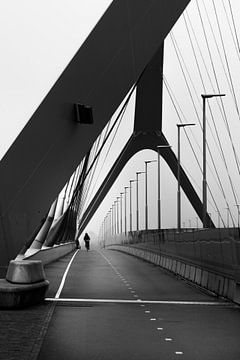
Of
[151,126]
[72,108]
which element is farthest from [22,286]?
[151,126]

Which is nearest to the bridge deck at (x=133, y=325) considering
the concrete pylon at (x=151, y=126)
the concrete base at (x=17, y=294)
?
the concrete base at (x=17, y=294)

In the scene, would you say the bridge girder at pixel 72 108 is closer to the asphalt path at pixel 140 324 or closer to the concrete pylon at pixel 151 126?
the asphalt path at pixel 140 324

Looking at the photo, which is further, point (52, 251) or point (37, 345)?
point (52, 251)

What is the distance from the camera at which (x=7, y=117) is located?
45.6ft

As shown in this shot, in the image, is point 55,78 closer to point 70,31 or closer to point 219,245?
point 70,31

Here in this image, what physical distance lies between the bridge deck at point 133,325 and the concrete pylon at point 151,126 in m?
45.9

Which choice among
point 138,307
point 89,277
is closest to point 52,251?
point 89,277

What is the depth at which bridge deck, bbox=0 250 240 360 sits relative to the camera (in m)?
9.09

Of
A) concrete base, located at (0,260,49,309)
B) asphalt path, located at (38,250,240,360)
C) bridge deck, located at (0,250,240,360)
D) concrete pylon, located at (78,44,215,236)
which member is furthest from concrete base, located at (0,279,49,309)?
concrete pylon, located at (78,44,215,236)

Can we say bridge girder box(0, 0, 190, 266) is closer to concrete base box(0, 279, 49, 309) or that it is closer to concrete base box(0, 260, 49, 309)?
concrete base box(0, 260, 49, 309)

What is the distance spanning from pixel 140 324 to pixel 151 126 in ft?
246

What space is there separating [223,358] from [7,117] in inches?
285

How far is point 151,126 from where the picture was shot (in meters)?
86.2

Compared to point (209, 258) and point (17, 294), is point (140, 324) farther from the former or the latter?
point (209, 258)
